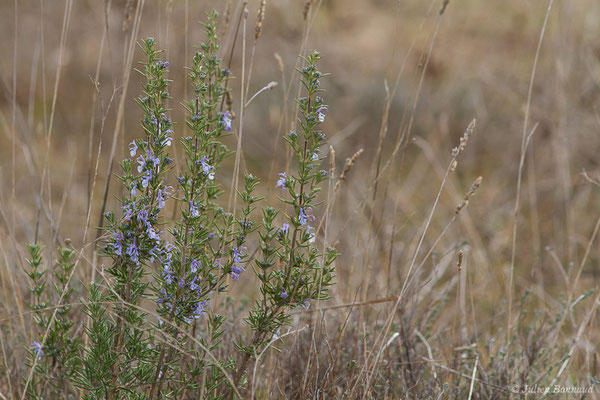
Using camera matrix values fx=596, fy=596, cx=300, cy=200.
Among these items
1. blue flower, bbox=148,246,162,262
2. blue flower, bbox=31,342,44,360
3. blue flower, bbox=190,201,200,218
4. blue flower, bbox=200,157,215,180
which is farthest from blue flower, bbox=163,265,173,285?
blue flower, bbox=31,342,44,360

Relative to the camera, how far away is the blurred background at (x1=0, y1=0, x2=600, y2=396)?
123 inches

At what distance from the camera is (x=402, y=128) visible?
3410 mm

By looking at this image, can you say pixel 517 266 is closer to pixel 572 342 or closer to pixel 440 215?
pixel 440 215

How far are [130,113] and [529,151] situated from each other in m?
3.85

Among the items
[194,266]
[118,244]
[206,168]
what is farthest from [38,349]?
[206,168]

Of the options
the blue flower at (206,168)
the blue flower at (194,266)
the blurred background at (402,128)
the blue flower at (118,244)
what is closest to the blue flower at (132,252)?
the blue flower at (118,244)

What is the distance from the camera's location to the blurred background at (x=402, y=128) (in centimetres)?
312

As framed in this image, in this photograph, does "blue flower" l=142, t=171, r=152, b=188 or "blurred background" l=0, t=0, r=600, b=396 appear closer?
"blue flower" l=142, t=171, r=152, b=188

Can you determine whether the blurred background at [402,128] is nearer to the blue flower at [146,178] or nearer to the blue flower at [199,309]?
the blue flower at [146,178]

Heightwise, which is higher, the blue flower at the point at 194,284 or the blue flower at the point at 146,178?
the blue flower at the point at 146,178

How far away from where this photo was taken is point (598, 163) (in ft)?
14.9

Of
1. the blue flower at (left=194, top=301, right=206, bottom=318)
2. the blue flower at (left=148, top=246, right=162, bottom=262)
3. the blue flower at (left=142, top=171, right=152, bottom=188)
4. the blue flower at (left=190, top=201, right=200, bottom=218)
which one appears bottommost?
the blue flower at (left=194, top=301, right=206, bottom=318)

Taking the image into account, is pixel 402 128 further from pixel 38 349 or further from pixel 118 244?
pixel 38 349

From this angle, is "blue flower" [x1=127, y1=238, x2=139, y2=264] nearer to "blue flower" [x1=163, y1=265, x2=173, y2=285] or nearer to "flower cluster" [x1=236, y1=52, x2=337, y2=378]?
"blue flower" [x1=163, y1=265, x2=173, y2=285]
